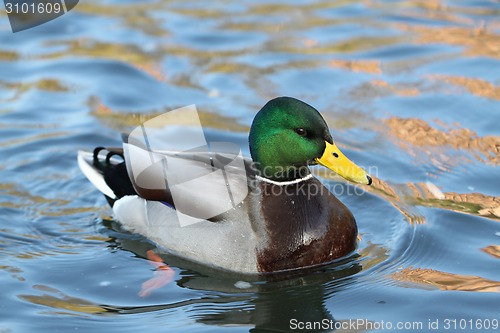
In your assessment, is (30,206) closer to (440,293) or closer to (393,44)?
(440,293)

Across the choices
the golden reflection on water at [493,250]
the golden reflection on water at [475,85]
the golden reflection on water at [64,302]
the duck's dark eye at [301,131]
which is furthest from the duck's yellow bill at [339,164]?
the golden reflection on water at [475,85]

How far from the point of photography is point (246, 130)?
8.66 m

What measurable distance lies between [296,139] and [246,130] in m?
2.70

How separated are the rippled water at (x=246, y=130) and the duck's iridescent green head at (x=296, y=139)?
2.42 ft

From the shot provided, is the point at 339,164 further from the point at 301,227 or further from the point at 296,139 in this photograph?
the point at 301,227

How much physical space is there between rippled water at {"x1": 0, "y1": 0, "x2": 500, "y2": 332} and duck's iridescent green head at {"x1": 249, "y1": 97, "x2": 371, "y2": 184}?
0.74 metres

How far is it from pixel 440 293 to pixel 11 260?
308 cm

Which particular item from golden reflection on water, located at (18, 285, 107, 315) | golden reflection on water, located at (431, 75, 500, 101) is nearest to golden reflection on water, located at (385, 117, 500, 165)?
golden reflection on water, located at (431, 75, 500, 101)

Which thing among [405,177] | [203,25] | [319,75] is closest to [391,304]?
[405,177]

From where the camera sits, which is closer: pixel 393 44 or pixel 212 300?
pixel 212 300

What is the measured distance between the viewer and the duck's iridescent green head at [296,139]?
595 centimetres

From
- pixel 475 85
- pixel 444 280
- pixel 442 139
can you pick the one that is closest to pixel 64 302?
pixel 444 280

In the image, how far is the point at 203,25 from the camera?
39.1 feet

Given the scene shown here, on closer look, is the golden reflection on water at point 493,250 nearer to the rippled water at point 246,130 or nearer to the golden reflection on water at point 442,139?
the rippled water at point 246,130
